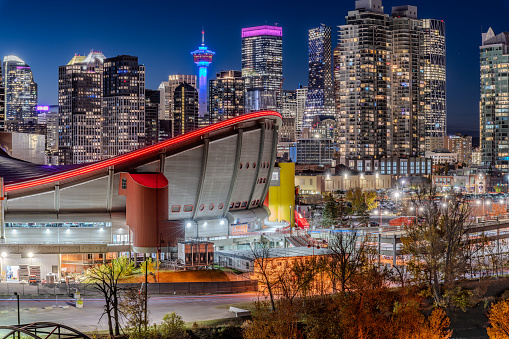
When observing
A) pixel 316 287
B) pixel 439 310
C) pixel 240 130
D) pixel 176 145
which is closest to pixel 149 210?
pixel 176 145

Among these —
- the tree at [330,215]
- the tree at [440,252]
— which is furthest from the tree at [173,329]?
the tree at [330,215]

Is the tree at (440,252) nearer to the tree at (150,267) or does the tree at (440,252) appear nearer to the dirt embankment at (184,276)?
the dirt embankment at (184,276)

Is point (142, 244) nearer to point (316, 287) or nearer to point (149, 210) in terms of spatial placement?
point (149, 210)

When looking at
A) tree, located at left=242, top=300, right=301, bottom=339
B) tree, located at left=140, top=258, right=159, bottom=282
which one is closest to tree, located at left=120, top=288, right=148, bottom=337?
tree, located at left=242, top=300, right=301, bottom=339

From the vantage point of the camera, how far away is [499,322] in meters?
51.1

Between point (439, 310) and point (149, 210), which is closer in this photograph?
point (439, 310)

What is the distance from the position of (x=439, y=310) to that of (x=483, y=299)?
8.99 meters

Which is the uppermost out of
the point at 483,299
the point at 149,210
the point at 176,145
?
the point at 176,145

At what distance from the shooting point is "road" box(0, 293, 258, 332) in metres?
44.1

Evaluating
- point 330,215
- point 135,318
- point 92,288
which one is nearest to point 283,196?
point 330,215

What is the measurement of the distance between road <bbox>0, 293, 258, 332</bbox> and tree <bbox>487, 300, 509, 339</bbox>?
57.3ft

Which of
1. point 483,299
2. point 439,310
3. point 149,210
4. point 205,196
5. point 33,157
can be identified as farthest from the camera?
point 33,157

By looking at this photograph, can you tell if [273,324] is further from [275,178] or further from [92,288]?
[275,178]

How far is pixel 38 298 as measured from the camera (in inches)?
2030
